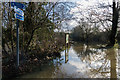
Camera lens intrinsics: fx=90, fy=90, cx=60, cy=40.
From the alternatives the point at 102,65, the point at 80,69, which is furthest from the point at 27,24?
the point at 102,65

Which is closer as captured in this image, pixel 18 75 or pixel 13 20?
pixel 18 75

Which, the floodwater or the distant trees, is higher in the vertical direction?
the distant trees

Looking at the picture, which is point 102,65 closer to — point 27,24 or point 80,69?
point 80,69

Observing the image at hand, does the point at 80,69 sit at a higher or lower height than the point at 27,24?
lower

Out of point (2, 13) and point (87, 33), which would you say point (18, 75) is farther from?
point (87, 33)

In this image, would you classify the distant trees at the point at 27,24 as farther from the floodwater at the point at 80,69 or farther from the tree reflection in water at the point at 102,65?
the tree reflection in water at the point at 102,65

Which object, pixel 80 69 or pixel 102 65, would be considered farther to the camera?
pixel 102 65

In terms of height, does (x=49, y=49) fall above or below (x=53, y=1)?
below

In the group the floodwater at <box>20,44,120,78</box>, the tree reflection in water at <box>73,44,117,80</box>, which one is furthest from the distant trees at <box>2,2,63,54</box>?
the tree reflection in water at <box>73,44,117,80</box>

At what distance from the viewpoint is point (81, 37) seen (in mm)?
23516

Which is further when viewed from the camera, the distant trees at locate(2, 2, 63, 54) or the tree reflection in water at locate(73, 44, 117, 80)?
the distant trees at locate(2, 2, 63, 54)

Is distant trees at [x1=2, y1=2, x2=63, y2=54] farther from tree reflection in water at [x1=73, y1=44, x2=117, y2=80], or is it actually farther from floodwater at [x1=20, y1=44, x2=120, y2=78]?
tree reflection in water at [x1=73, y1=44, x2=117, y2=80]

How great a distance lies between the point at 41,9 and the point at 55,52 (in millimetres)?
3009

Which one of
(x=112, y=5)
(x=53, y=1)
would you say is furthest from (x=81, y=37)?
(x=53, y=1)
